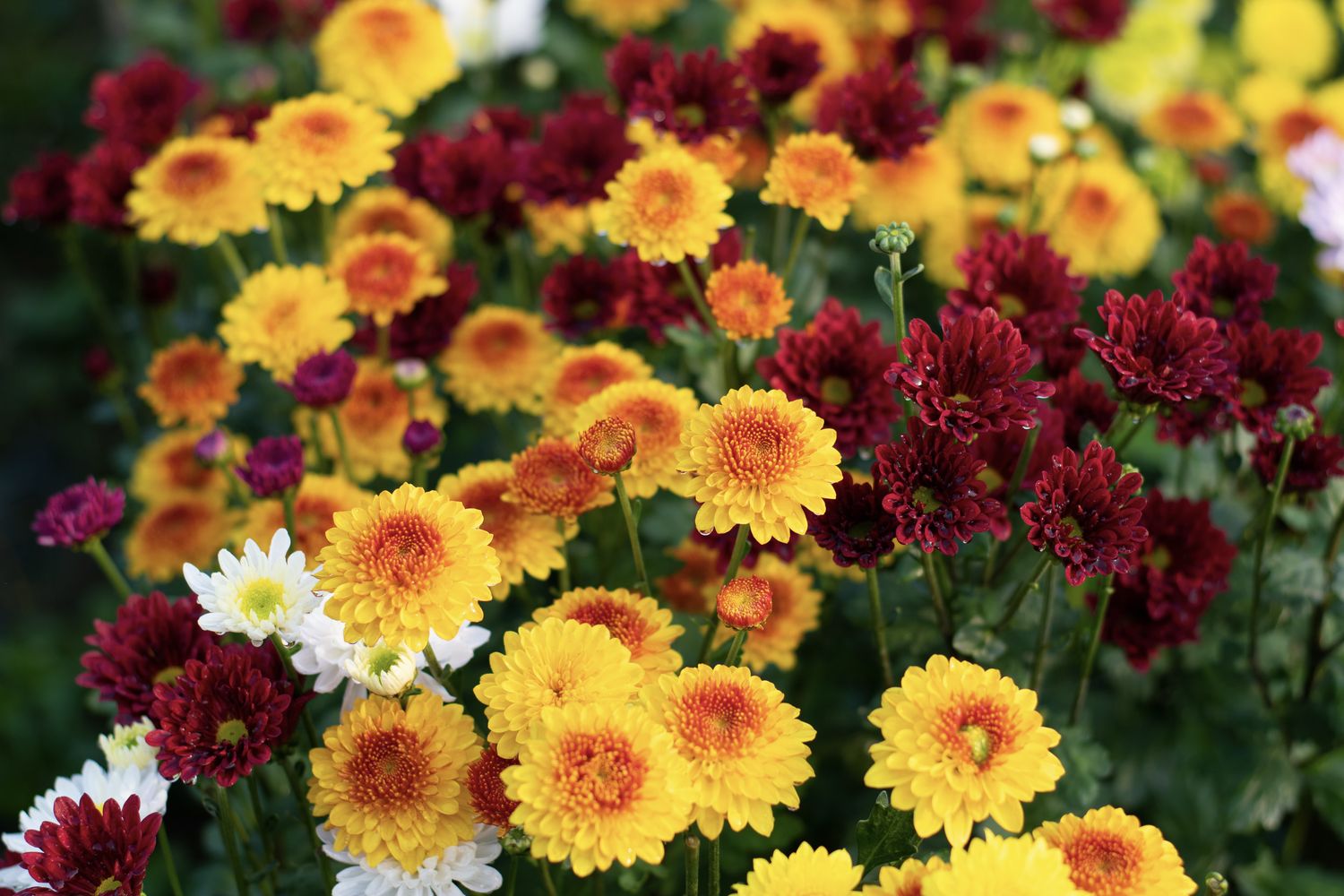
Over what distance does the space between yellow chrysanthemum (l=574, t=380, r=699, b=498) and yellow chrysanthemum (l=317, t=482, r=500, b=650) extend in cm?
31

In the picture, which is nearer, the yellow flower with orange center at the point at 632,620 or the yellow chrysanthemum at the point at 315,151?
the yellow flower with orange center at the point at 632,620

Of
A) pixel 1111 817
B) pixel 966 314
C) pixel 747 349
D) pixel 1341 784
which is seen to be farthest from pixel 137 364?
pixel 1341 784

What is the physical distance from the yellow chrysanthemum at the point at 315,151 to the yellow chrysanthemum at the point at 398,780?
91cm

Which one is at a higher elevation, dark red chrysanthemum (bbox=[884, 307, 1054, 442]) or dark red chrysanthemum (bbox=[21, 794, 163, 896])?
dark red chrysanthemum (bbox=[884, 307, 1054, 442])

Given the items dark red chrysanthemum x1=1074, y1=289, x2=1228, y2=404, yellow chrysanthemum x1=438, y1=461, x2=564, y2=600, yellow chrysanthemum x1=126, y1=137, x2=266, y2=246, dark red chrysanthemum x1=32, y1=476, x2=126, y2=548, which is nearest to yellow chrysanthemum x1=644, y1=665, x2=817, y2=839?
yellow chrysanthemum x1=438, y1=461, x2=564, y2=600

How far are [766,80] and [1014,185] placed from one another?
100cm

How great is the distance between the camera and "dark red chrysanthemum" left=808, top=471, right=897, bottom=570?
131cm

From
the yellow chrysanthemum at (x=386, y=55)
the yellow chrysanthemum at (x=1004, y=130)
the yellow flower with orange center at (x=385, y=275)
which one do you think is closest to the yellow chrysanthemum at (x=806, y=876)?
the yellow flower with orange center at (x=385, y=275)

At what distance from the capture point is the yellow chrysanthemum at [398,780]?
1204 millimetres

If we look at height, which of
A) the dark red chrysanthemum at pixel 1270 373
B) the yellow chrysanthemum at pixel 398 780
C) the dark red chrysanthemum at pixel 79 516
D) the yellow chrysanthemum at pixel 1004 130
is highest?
the yellow chrysanthemum at pixel 1004 130

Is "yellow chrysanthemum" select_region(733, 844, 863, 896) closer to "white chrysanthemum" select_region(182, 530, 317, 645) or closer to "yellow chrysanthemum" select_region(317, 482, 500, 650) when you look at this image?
"yellow chrysanthemum" select_region(317, 482, 500, 650)

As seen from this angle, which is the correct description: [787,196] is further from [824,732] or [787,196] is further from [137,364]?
[137,364]

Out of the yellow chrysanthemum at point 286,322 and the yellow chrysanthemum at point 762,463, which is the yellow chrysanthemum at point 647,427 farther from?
the yellow chrysanthemum at point 286,322

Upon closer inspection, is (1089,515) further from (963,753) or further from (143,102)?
(143,102)
